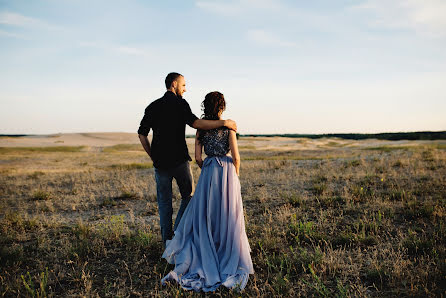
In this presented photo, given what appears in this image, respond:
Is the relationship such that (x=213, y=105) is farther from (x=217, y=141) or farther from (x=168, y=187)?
(x=168, y=187)

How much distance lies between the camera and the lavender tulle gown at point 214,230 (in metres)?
4.18

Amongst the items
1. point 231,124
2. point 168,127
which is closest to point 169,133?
point 168,127

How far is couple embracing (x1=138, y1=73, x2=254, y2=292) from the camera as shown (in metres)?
4.16

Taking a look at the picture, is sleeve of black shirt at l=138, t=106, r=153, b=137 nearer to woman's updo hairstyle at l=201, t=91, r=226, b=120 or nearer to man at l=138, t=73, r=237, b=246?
man at l=138, t=73, r=237, b=246

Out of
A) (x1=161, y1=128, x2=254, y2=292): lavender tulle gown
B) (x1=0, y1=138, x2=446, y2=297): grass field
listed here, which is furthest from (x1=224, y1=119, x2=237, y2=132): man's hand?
(x1=0, y1=138, x2=446, y2=297): grass field

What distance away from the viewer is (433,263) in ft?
13.8

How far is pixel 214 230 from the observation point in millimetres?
4480

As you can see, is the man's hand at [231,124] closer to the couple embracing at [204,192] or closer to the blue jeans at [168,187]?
the couple embracing at [204,192]

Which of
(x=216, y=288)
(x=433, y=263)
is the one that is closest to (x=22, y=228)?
(x=216, y=288)

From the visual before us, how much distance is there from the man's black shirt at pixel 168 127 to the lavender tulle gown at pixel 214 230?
18.9 inches

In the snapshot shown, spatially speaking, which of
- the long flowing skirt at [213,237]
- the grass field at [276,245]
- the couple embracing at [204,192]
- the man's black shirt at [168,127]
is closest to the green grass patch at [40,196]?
the grass field at [276,245]

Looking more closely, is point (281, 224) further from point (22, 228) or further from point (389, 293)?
point (22, 228)

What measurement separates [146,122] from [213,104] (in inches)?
49.3

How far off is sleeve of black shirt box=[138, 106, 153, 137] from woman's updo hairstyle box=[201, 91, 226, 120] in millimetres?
986
